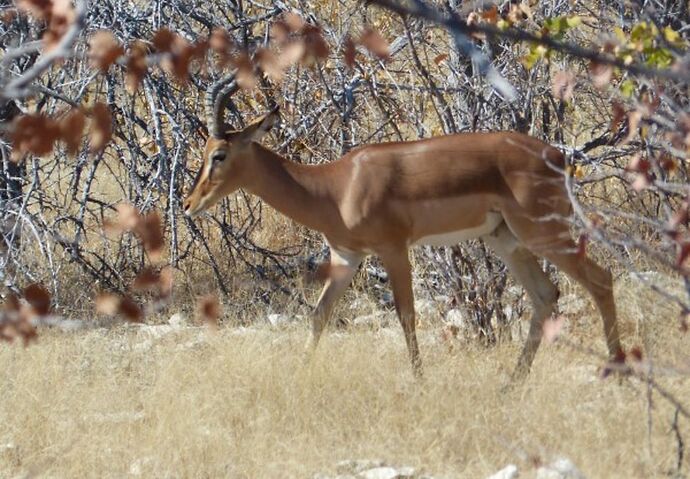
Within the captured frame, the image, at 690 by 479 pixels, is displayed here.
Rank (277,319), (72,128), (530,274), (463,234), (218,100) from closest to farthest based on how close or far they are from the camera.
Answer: (72,128) < (463,234) < (218,100) < (530,274) < (277,319)

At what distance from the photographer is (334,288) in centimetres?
771

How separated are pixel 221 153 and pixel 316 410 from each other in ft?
6.30

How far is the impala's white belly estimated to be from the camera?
7.21 m

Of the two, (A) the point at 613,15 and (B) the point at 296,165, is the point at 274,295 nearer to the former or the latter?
(B) the point at 296,165

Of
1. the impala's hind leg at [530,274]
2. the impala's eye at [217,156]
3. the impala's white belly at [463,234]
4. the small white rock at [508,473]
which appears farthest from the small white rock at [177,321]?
the small white rock at [508,473]

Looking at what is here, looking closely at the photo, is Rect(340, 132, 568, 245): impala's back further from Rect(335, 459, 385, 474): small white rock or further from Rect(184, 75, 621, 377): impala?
Rect(335, 459, 385, 474): small white rock

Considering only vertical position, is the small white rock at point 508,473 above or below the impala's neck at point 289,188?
below

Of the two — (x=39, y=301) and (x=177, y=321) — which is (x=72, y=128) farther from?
(x=177, y=321)

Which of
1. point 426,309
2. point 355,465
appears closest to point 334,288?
point 426,309

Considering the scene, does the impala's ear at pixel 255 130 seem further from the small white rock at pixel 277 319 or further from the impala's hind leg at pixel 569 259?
the impala's hind leg at pixel 569 259

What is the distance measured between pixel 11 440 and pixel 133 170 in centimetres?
277

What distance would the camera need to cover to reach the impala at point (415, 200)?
7.20 meters

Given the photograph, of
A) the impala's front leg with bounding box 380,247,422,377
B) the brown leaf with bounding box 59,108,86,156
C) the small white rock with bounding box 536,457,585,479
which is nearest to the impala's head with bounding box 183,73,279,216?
the impala's front leg with bounding box 380,247,422,377

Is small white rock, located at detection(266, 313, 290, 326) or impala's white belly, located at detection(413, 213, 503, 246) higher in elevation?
impala's white belly, located at detection(413, 213, 503, 246)
